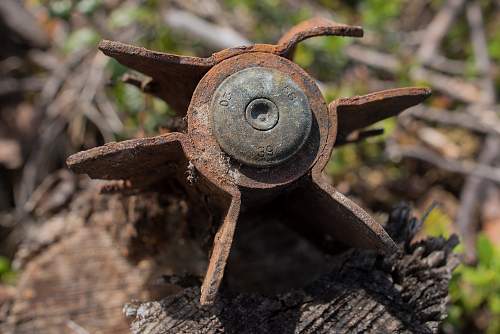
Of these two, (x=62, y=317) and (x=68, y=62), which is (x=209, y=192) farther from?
(x=68, y=62)

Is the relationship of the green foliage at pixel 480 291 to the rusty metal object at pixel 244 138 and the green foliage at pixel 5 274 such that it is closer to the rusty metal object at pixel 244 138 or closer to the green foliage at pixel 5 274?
the rusty metal object at pixel 244 138

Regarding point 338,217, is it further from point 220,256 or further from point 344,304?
point 220,256

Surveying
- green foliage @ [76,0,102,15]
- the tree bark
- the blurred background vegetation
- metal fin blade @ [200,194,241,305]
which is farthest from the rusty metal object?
green foliage @ [76,0,102,15]

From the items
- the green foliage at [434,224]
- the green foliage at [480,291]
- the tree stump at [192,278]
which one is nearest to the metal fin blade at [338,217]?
the tree stump at [192,278]

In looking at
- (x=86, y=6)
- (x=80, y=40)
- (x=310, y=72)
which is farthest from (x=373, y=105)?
(x=80, y=40)

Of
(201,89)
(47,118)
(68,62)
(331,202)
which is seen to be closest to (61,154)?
(47,118)

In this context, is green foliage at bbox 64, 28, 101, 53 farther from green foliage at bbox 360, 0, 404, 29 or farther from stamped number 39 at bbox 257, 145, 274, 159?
stamped number 39 at bbox 257, 145, 274, 159

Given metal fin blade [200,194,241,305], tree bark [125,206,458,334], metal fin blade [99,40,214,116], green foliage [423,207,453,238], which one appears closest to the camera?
metal fin blade [200,194,241,305]
